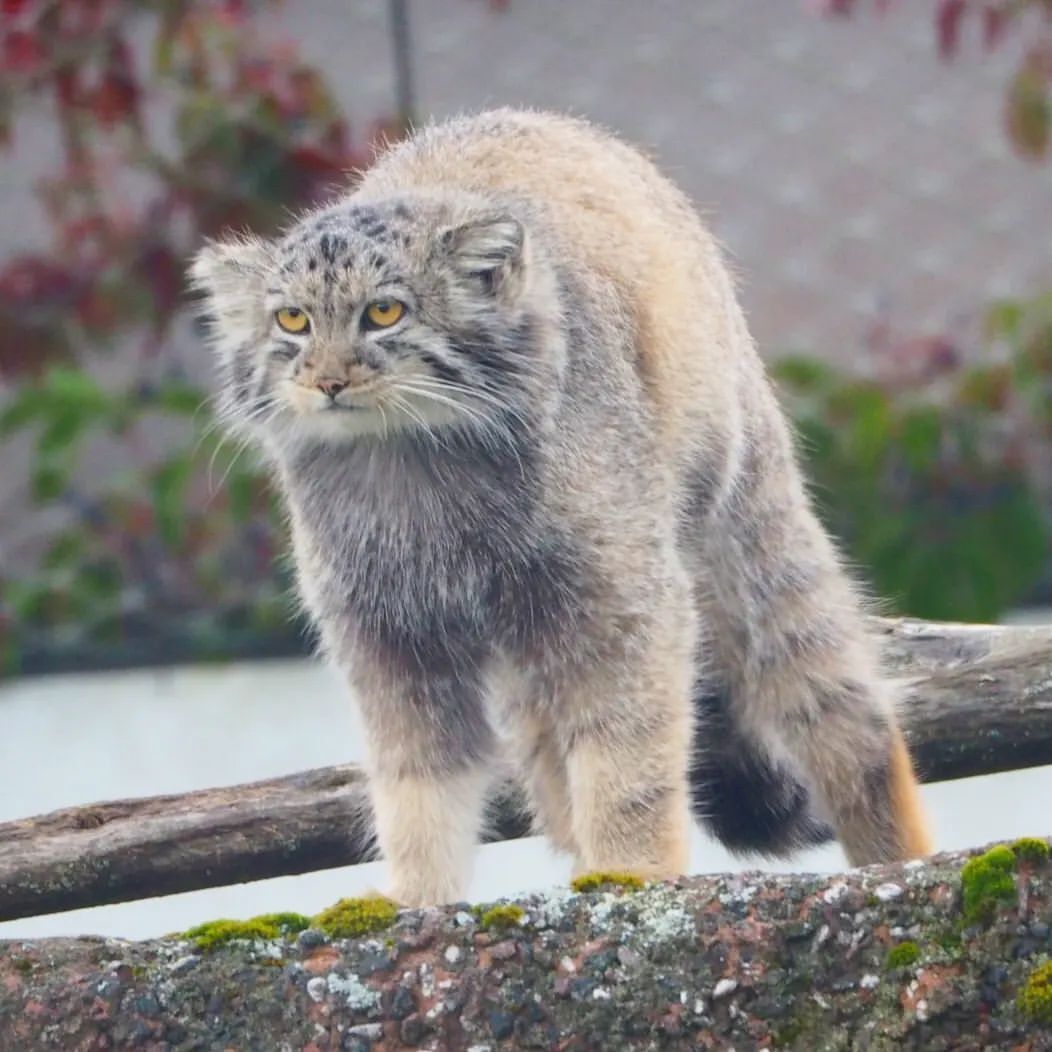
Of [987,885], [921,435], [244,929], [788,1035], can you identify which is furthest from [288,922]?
[921,435]

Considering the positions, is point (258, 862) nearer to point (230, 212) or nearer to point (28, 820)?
point (28, 820)

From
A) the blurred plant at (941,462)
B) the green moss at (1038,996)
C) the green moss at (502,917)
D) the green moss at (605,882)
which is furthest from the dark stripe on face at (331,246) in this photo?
the blurred plant at (941,462)

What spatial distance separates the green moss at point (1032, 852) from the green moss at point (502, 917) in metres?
0.49

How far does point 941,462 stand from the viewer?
5453 millimetres

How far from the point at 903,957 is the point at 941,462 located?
339 centimetres

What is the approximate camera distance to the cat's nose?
291cm

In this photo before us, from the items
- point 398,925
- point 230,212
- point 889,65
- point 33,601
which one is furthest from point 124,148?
point 398,925

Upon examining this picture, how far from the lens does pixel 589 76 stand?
220 inches

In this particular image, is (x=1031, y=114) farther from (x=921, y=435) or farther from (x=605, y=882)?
(x=605, y=882)

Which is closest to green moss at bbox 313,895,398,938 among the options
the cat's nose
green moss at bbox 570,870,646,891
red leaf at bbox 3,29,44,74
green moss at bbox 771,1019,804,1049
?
green moss at bbox 570,870,646,891

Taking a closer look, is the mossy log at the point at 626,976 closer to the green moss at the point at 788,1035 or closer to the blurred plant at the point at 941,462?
the green moss at the point at 788,1035

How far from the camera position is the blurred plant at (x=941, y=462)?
17.5 feet

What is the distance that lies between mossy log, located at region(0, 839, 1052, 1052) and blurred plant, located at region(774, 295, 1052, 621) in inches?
121

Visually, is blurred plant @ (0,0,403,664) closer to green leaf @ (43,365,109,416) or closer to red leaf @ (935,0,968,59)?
green leaf @ (43,365,109,416)
